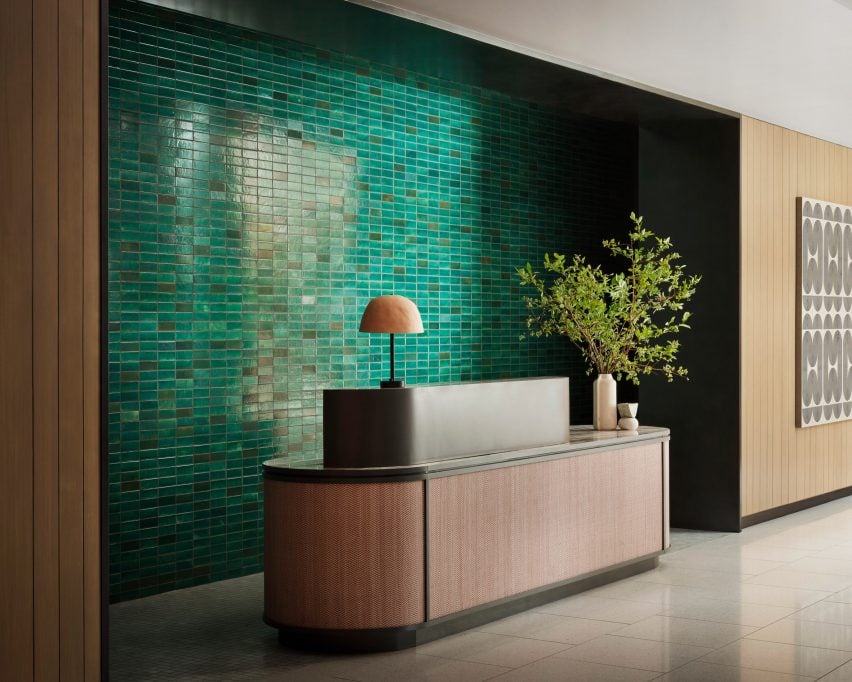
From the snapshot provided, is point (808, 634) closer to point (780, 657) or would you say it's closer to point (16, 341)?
point (780, 657)

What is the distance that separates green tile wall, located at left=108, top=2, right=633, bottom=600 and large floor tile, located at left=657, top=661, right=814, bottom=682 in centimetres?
216

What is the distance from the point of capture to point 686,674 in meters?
4.76

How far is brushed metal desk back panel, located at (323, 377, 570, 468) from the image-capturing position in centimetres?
522

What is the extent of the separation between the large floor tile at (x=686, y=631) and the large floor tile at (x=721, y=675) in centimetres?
35

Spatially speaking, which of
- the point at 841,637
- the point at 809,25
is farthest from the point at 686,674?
the point at 809,25

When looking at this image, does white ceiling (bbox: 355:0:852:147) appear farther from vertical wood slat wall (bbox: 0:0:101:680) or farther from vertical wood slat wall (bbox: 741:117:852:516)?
vertical wood slat wall (bbox: 0:0:101:680)

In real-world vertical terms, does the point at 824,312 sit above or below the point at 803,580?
above

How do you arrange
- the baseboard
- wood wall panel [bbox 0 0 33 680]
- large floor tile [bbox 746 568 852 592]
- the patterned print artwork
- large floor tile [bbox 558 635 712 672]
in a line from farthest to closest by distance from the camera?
the patterned print artwork → the baseboard → large floor tile [bbox 746 568 852 592] → large floor tile [bbox 558 635 712 672] → wood wall panel [bbox 0 0 33 680]

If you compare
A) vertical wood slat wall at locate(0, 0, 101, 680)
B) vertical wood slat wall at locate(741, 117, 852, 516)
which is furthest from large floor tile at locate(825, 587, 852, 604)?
vertical wood slat wall at locate(0, 0, 101, 680)

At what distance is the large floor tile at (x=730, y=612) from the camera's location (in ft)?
18.7

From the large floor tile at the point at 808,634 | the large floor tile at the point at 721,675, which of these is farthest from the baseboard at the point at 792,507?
the large floor tile at the point at 721,675

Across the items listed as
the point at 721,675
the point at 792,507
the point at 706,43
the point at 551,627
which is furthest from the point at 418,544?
the point at 792,507

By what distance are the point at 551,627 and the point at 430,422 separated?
1210mm

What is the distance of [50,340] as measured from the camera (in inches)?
157
